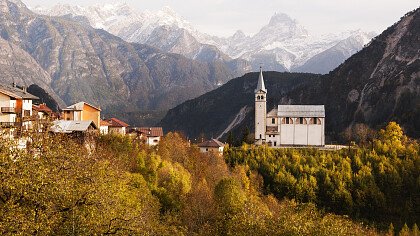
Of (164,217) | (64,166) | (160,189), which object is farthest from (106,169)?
(160,189)

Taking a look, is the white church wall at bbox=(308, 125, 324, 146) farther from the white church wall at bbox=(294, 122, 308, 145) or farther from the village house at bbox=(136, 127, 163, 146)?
the village house at bbox=(136, 127, 163, 146)

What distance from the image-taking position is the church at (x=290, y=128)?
137875 mm

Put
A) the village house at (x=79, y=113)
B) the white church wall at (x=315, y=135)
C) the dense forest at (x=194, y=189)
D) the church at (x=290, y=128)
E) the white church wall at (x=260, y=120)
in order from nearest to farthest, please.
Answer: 1. the dense forest at (x=194, y=189)
2. the village house at (x=79, y=113)
3. the white church wall at (x=315, y=135)
4. the church at (x=290, y=128)
5. the white church wall at (x=260, y=120)

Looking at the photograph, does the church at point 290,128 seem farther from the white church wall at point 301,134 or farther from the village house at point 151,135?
the village house at point 151,135

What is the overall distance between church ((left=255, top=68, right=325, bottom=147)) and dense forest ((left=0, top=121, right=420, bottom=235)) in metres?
15.4

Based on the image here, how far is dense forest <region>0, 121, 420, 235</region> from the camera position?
27844 millimetres

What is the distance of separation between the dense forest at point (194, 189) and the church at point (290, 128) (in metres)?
15.4

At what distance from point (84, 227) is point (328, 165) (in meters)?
92.6

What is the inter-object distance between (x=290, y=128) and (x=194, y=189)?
69.4 metres

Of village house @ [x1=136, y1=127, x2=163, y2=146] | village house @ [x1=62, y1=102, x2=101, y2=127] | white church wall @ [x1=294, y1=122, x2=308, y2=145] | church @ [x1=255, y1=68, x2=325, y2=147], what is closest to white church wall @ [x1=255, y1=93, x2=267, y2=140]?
church @ [x1=255, y1=68, x2=325, y2=147]

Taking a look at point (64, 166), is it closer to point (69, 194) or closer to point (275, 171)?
point (69, 194)

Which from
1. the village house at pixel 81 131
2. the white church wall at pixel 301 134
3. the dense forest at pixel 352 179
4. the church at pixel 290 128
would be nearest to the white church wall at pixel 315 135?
the church at pixel 290 128

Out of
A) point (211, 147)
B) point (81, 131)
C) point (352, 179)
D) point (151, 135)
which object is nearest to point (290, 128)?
point (211, 147)

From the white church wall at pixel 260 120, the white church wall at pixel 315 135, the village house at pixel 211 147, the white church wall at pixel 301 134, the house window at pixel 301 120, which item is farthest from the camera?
the white church wall at pixel 260 120
